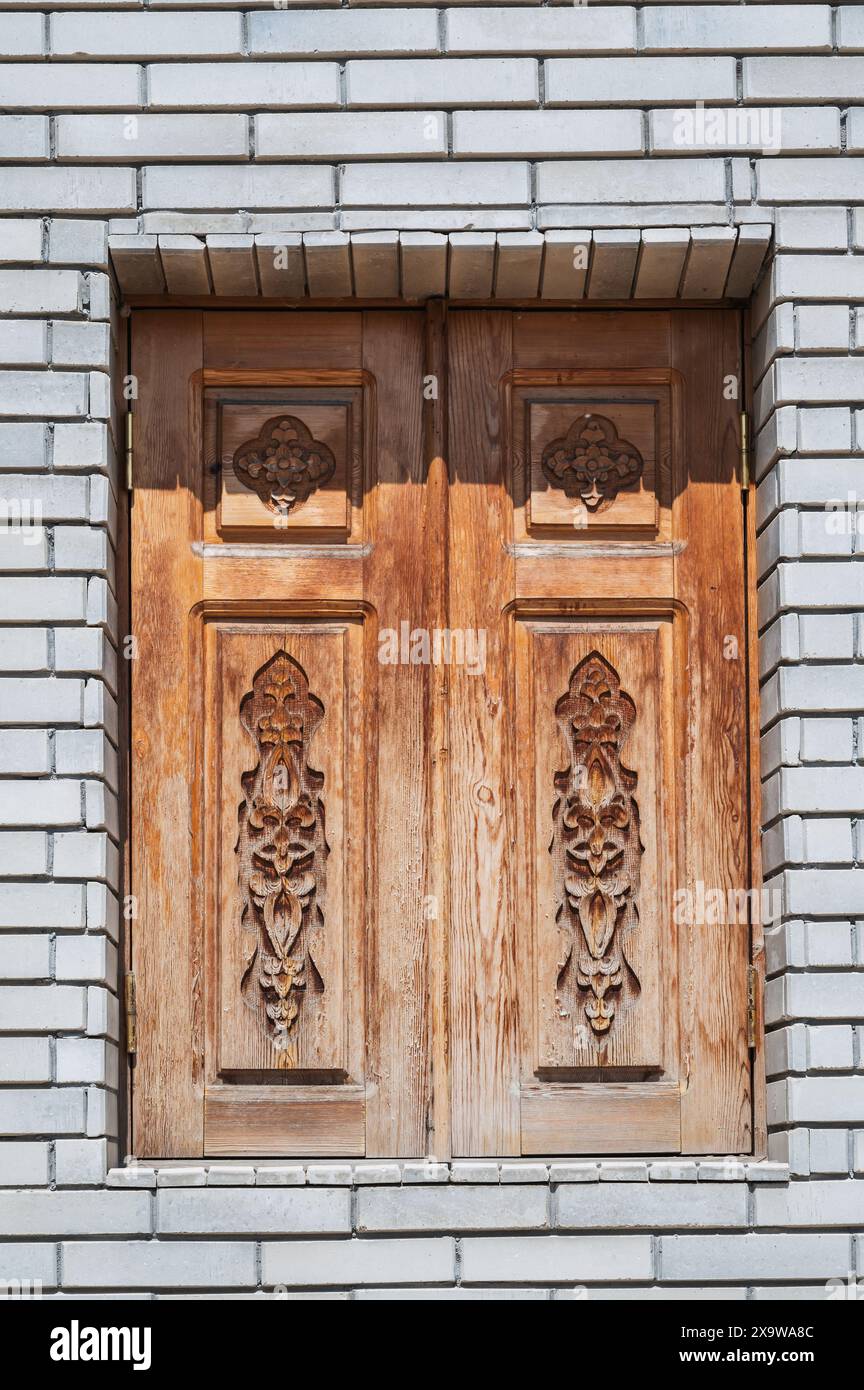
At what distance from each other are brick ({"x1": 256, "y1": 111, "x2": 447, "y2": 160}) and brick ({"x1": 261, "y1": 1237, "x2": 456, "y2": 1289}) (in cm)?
289

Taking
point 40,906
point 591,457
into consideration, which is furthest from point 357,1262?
point 591,457

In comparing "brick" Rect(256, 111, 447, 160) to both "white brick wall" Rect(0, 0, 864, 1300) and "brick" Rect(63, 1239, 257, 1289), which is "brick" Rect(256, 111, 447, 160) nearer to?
"white brick wall" Rect(0, 0, 864, 1300)

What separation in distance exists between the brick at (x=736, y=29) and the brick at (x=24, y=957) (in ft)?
9.62

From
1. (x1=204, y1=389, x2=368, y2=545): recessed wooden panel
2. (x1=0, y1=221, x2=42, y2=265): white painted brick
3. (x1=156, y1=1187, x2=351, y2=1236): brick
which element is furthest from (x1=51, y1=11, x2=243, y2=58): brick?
(x1=156, y1=1187, x2=351, y2=1236): brick

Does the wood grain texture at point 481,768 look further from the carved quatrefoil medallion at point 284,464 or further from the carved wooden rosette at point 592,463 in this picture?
the carved quatrefoil medallion at point 284,464

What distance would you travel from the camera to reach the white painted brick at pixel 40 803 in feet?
14.7

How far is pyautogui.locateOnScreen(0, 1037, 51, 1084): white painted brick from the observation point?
4383 millimetres

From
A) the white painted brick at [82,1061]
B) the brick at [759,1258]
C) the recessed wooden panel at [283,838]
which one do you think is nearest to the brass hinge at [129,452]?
the recessed wooden panel at [283,838]

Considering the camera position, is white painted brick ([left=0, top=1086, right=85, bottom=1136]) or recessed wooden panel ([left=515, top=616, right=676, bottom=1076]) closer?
white painted brick ([left=0, top=1086, right=85, bottom=1136])

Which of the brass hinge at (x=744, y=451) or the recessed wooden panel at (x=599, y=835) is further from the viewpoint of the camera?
the brass hinge at (x=744, y=451)

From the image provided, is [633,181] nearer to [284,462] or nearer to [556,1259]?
[284,462]
